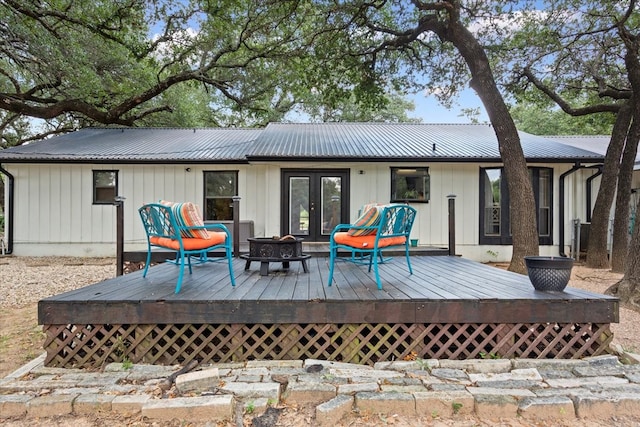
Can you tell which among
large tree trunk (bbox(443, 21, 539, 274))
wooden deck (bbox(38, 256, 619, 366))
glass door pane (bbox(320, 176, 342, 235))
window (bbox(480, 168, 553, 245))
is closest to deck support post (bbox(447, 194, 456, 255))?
large tree trunk (bbox(443, 21, 539, 274))

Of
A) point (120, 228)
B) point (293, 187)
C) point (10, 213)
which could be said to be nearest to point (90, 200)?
point (10, 213)

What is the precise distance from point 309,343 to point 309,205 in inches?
220

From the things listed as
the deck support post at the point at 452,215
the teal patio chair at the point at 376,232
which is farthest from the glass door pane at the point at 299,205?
the teal patio chair at the point at 376,232

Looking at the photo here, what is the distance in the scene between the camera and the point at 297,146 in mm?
8578

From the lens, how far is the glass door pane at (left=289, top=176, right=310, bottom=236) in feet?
26.9

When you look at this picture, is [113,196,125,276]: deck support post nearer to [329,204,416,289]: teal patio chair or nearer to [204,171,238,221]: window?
[329,204,416,289]: teal patio chair

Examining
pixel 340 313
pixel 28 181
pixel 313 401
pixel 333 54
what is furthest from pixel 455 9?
pixel 28 181

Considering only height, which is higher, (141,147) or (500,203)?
(141,147)

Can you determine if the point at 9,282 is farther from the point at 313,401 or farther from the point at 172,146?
the point at 313,401

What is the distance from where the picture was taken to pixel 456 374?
243 cm

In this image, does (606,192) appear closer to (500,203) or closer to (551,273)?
(500,203)

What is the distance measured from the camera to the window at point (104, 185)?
8961 mm

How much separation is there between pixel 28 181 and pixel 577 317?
11160 millimetres

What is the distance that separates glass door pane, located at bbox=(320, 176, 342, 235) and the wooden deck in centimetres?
538
